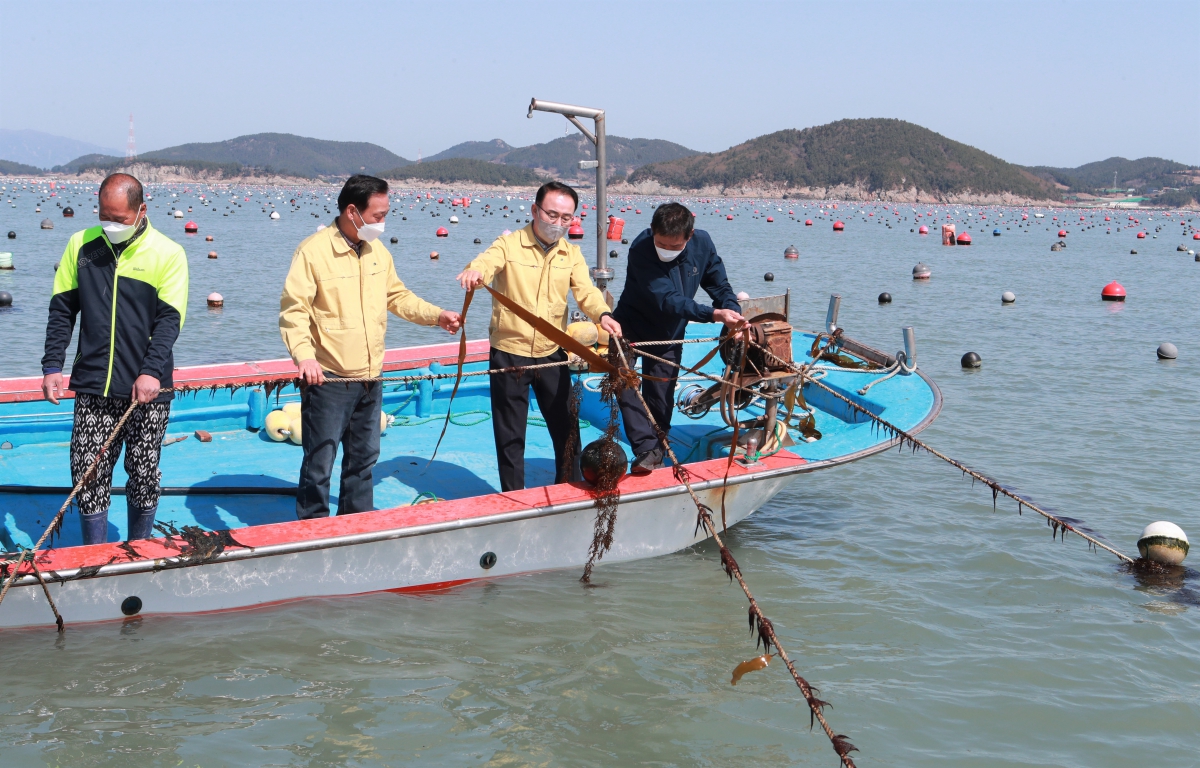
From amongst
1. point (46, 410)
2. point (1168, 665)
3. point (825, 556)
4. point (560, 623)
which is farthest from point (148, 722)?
point (1168, 665)

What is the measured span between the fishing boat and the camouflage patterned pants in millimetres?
242

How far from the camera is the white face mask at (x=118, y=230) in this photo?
4277 millimetres

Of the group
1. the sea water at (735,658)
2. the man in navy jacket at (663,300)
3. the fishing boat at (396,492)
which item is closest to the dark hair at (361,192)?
the fishing boat at (396,492)

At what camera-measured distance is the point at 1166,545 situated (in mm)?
6957

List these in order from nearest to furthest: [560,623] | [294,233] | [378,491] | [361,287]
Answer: [361,287] → [560,623] → [378,491] → [294,233]

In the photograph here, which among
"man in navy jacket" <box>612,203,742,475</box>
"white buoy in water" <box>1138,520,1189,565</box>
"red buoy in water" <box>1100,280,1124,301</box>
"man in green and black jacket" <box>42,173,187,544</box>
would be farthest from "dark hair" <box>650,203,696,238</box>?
"red buoy in water" <box>1100,280,1124,301</box>

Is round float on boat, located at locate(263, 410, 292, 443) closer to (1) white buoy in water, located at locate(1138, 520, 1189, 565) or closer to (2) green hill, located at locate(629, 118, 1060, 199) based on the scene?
(1) white buoy in water, located at locate(1138, 520, 1189, 565)

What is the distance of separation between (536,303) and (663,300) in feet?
2.39

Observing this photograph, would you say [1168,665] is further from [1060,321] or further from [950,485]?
[1060,321]

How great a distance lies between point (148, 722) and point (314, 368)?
1.75m

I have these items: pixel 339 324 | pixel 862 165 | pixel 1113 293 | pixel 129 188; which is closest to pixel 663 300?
pixel 339 324

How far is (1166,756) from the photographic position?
4730 millimetres

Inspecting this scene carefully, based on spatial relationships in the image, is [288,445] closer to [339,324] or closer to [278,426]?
[278,426]

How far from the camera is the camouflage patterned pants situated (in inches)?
176
